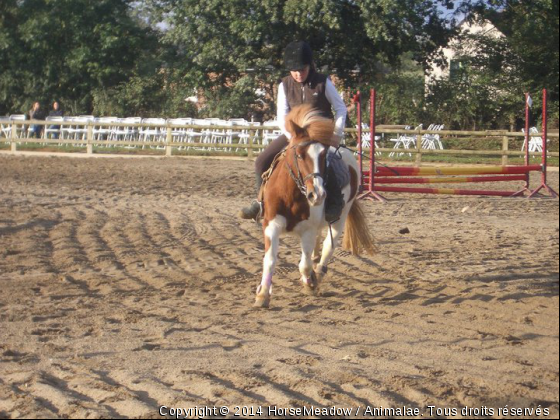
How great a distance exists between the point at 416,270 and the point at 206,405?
15.5ft

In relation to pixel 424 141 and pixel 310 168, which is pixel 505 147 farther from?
pixel 310 168

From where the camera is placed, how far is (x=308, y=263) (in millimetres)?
7215

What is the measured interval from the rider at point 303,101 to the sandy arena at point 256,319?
32.6 inches

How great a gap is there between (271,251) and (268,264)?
111 millimetres

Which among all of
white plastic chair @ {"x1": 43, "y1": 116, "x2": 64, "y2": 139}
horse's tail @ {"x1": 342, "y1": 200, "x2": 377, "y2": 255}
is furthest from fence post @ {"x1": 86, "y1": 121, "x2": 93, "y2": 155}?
horse's tail @ {"x1": 342, "y1": 200, "x2": 377, "y2": 255}

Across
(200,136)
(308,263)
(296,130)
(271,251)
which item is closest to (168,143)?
(200,136)

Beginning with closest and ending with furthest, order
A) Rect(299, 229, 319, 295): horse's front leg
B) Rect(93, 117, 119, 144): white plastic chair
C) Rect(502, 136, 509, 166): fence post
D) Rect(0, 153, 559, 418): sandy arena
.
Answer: Rect(0, 153, 559, 418): sandy arena < Rect(299, 229, 319, 295): horse's front leg < Rect(502, 136, 509, 166): fence post < Rect(93, 117, 119, 144): white plastic chair

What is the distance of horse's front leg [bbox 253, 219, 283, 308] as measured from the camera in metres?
6.83

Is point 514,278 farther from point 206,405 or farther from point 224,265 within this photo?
point 206,405

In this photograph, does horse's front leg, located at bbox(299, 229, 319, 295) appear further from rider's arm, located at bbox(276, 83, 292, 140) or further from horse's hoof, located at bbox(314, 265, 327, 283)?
rider's arm, located at bbox(276, 83, 292, 140)

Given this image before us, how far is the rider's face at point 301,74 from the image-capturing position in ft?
24.7

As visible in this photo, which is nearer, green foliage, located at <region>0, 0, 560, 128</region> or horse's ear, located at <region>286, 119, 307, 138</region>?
horse's ear, located at <region>286, 119, 307, 138</region>

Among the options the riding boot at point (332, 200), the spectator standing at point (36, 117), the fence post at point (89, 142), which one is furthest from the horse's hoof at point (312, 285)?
the spectator standing at point (36, 117)

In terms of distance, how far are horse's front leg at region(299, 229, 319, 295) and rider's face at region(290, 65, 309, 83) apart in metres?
1.44
